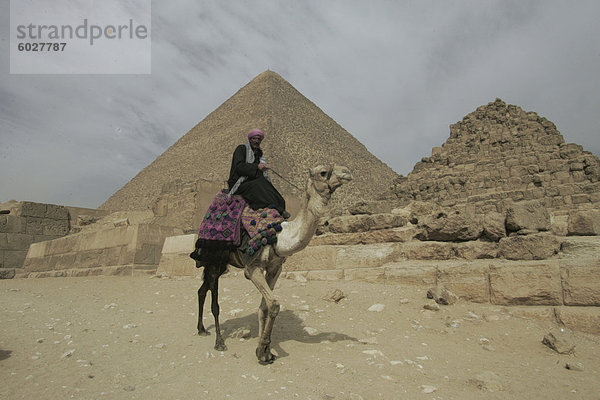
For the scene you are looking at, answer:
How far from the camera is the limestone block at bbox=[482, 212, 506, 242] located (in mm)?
4988

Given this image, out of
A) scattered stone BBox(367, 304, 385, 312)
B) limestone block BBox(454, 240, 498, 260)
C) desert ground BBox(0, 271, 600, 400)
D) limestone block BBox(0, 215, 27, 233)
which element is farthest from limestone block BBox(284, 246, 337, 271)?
limestone block BBox(0, 215, 27, 233)

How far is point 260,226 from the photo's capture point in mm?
3219

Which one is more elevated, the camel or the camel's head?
the camel's head

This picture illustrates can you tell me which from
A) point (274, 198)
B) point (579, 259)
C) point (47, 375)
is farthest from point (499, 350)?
point (47, 375)

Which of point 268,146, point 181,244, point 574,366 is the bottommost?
point 574,366

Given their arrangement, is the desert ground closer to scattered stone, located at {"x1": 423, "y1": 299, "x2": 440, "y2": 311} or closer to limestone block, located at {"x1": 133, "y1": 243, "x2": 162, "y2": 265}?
scattered stone, located at {"x1": 423, "y1": 299, "x2": 440, "y2": 311}

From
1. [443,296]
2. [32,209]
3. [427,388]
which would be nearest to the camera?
[427,388]

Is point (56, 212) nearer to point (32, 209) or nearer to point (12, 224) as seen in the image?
point (32, 209)

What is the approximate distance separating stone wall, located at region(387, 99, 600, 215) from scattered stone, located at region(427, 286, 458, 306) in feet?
29.5

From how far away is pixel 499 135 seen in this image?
785 inches

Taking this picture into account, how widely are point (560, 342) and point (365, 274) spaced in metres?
2.52

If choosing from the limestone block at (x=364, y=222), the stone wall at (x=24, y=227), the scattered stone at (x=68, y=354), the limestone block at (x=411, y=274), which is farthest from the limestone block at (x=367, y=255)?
the stone wall at (x=24, y=227)

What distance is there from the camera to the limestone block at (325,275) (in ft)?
18.7

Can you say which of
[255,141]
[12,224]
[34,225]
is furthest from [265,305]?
[34,225]
